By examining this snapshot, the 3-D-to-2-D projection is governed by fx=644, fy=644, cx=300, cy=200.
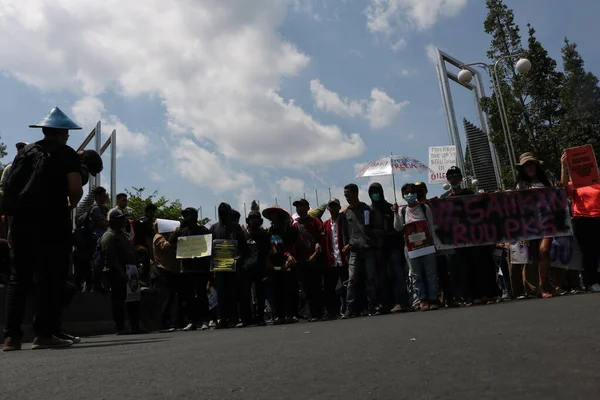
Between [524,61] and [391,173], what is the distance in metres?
8.53

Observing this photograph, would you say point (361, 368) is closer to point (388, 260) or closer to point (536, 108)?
point (388, 260)

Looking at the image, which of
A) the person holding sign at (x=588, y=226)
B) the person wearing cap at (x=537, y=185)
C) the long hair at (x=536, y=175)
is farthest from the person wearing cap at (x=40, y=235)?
the person holding sign at (x=588, y=226)

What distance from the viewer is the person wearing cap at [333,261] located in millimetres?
9641

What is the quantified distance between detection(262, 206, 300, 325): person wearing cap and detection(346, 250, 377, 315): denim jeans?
91cm

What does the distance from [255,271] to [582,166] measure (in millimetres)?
4939

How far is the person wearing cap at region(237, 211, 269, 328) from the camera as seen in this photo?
9.49 metres

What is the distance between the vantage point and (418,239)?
8.95 meters

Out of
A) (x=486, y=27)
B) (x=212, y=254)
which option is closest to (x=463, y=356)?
(x=212, y=254)

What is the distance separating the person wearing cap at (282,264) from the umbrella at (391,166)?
37.0 feet

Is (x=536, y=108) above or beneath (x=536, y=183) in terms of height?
above

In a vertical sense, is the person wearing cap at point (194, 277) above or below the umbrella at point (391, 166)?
below

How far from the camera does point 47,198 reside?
571 cm

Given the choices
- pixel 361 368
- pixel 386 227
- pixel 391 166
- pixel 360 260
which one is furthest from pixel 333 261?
pixel 391 166

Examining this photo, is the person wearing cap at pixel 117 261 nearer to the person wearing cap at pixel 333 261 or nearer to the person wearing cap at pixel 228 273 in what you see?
the person wearing cap at pixel 228 273
